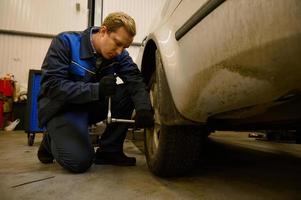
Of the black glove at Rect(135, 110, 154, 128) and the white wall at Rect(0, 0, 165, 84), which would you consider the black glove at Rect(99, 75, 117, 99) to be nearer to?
the black glove at Rect(135, 110, 154, 128)

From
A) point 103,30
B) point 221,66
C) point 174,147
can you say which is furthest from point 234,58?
point 103,30

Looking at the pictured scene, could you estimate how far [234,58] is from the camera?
65 centimetres

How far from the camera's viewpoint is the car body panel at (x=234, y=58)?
53 cm

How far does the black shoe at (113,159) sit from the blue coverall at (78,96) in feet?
0.10

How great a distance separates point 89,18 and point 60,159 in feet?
14.7

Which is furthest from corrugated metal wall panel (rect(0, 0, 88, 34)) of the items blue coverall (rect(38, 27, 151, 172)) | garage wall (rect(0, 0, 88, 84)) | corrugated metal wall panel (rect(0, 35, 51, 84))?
blue coverall (rect(38, 27, 151, 172))

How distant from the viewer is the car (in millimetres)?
547

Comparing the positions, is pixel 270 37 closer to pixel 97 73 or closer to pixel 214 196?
pixel 214 196

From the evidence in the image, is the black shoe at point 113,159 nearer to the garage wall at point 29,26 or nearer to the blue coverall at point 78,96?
the blue coverall at point 78,96

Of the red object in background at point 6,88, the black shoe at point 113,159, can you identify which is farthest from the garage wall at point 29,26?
the black shoe at point 113,159

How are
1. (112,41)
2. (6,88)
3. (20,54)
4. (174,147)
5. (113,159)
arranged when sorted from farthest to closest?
(20,54) → (6,88) → (113,159) → (112,41) → (174,147)

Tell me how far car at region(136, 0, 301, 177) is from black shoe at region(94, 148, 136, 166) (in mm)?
422

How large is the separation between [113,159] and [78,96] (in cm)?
46

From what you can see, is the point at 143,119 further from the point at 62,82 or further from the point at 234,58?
the point at 234,58
